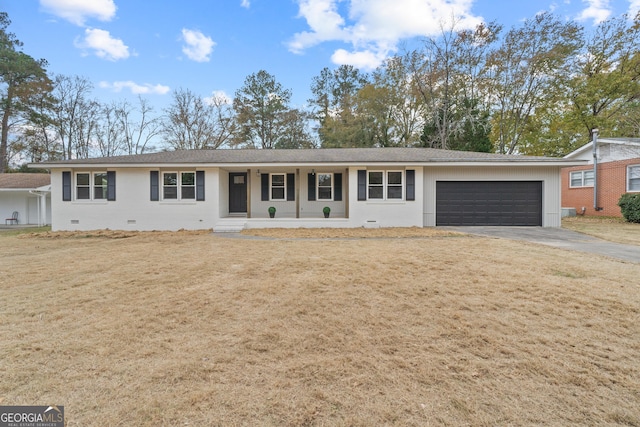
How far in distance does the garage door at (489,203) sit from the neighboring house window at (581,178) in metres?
8.33

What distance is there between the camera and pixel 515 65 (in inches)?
869

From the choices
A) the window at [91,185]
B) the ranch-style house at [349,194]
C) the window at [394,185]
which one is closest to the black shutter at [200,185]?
the ranch-style house at [349,194]

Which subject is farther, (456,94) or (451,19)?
(456,94)

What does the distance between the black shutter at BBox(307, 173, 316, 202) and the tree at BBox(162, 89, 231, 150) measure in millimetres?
15575

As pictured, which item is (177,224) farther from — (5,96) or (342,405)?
(5,96)

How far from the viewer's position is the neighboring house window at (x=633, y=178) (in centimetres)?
1478

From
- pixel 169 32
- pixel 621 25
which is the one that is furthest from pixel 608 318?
pixel 621 25

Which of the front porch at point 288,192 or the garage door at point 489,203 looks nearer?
the garage door at point 489,203

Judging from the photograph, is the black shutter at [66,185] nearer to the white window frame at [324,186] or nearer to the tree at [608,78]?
the white window frame at [324,186]

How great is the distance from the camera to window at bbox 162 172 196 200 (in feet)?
41.3

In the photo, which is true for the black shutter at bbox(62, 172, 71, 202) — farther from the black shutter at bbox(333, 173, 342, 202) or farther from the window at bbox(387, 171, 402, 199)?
the window at bbox(387, 171, 402, 199)

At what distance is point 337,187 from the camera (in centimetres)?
1445

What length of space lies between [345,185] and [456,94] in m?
15.7

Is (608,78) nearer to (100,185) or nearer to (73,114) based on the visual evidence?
(100,185)
